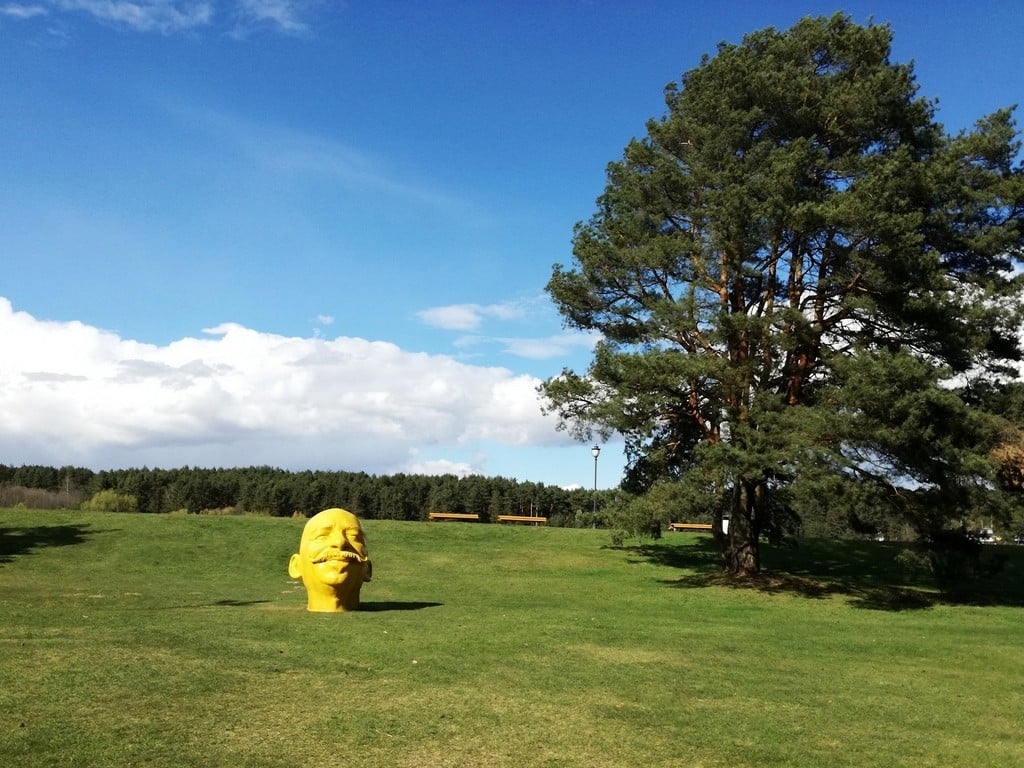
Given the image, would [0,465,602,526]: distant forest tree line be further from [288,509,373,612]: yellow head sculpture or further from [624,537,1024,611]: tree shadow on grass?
[288,509,373,612]: yellow head sculpture

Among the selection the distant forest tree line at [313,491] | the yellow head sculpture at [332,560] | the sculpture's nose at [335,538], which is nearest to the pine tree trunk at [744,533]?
the yellow head sculpture at [332,560]

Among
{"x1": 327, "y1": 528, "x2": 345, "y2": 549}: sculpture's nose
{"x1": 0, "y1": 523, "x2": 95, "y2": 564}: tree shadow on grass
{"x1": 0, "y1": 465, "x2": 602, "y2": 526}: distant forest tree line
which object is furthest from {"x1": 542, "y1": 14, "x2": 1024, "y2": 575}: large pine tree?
{"x1": 0, "y1": 465, "x2": 602, "y2": 526}: distant forest tree line

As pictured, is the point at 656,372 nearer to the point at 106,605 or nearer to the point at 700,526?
the point at 106,605

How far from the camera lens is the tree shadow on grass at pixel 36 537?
2792 cm

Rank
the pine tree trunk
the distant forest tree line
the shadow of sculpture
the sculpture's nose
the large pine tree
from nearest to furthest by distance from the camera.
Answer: the sculpture's nose
the shadow of sculpture
the large pine tree
the pine tree trunk
the distant forest tree line

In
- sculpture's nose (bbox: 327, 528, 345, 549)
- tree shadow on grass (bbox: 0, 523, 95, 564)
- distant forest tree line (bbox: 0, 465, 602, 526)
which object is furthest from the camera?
distant forest tree line (bbox: 0, 465, 602, 526)

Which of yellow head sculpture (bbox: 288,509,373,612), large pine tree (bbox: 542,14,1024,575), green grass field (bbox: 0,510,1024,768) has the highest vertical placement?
large pine tree (bbox: 542,14,1024,575)

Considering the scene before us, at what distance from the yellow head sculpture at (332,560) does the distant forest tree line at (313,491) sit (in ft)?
221

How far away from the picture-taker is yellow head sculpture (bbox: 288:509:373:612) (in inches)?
599

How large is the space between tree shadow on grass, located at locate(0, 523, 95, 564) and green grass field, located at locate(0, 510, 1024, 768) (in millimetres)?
4297

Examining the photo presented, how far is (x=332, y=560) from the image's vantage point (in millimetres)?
15312

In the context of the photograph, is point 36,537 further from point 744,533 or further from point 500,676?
point 500,676

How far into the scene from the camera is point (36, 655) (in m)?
9.53

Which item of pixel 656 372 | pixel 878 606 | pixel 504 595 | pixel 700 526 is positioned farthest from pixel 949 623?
pixel 700 526
